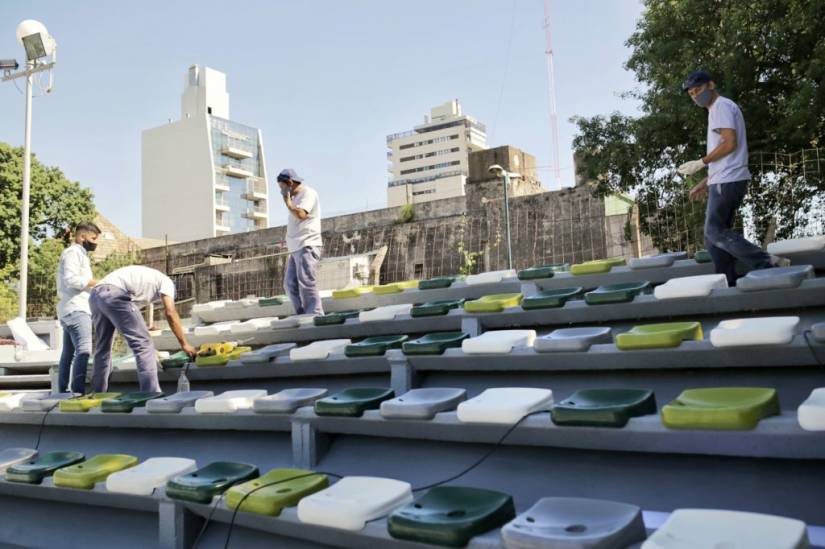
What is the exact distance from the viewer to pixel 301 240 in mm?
4672

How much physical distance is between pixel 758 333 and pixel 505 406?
0.84 m

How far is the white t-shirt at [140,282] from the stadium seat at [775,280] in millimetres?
3151

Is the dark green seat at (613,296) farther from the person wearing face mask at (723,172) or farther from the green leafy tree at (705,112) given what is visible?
the green leafy tree at (705,112)

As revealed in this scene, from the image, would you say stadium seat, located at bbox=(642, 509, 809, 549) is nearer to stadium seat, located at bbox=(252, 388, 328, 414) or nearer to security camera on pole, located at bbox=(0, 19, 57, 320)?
stadium seat, located at bbox=(252, 388, 328, 414)

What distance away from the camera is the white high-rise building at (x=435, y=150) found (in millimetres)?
92562

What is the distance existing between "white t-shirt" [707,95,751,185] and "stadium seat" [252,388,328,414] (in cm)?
240

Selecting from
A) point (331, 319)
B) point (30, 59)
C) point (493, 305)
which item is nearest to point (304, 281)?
point (331, 319)

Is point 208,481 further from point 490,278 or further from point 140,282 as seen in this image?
point 490,278

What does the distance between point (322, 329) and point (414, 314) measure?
0.72 m

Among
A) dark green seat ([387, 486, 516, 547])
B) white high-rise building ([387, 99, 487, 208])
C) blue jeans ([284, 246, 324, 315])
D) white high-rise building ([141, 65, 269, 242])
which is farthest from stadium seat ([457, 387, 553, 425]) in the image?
white high-rise building ([387, 99, 487, 208])

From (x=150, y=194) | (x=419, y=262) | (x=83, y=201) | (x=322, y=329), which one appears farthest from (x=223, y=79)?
(x=322, y=329)

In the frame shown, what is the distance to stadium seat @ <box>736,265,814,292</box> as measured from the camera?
2436mm

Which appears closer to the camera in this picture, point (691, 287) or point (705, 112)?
point (691, 287)

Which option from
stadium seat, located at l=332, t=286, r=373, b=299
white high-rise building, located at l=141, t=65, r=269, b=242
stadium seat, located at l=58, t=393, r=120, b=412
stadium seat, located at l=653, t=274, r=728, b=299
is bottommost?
stadium seat, located at l=58, t=393, r=120, b=412
